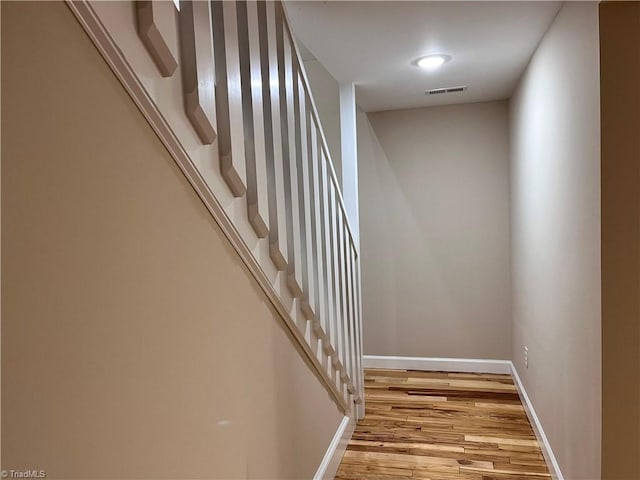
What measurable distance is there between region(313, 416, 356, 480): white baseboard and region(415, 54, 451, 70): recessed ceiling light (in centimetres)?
215

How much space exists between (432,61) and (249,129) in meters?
1.83

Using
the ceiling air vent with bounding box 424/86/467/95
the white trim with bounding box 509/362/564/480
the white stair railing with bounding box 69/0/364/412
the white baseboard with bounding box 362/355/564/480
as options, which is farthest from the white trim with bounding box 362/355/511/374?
the ceiling air vent with bounding box 424/86/467/95

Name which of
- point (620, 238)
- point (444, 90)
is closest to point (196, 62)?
point (620, 238)

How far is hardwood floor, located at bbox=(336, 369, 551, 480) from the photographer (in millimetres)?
2547

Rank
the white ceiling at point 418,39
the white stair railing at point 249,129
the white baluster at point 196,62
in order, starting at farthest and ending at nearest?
the white ceiling at point 418,39, the white baluster at point 196,62, the white stair railing at point 249,129

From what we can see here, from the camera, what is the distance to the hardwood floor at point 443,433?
8.36 ft

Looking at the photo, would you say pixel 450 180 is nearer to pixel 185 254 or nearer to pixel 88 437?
pixel 185 254

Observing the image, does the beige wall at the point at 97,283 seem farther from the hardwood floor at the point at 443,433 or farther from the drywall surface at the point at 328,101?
the drywall surface at the point at 328,101

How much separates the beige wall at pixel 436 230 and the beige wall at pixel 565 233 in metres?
0.72

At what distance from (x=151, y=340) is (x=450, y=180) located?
3441 millimetres

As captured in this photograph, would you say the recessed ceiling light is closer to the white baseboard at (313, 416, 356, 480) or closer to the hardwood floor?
the white baseboard at (313, 416, 356, 480)

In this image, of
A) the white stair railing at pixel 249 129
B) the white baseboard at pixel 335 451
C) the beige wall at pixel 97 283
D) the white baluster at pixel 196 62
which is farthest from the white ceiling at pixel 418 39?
the white baseboard at pixel 335 451

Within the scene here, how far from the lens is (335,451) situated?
252 centimetres

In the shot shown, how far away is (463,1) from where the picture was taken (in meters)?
2.04
